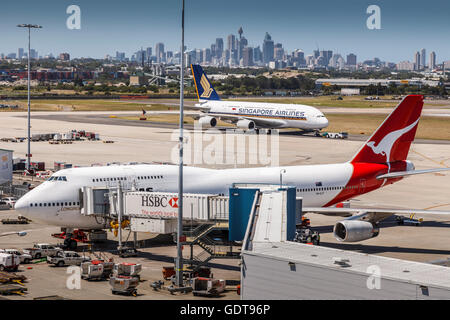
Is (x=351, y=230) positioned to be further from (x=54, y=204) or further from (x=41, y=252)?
(x=41, y=252)

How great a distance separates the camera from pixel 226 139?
125m

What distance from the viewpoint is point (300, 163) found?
97.5 metres

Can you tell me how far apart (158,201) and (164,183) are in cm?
505

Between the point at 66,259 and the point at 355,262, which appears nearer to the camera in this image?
the point at 355,262

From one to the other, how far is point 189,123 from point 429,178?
80.5 m

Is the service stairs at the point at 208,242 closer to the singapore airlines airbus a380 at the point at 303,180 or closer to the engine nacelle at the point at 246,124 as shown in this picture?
the singapore airlines airbus a380 at the point at 303,180

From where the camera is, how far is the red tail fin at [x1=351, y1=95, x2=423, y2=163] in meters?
60.9

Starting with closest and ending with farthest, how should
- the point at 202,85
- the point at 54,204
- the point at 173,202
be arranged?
the point at 173,202
the point at 54,204
the point at 202,85

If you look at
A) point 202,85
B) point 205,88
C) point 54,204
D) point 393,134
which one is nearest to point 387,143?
point 393,134

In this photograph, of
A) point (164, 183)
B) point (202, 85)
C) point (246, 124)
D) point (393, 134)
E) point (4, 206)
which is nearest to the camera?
point (164, 183)

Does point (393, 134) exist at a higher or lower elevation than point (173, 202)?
higher

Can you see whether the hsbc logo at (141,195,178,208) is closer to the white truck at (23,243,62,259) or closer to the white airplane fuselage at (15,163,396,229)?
the white airplane fuselage at (15,163,396,229)

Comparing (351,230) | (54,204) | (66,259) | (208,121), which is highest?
(208,121)
